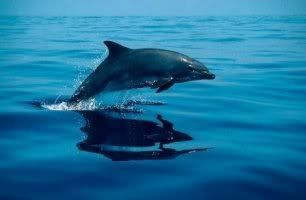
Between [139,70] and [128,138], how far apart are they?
2441mm

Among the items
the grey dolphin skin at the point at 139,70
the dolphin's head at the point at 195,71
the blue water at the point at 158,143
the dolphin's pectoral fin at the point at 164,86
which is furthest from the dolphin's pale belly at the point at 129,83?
the dolphin's head at the point at 195,71

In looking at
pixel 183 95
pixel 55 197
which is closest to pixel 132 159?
pixel 55 197

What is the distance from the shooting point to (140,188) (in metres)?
5.28

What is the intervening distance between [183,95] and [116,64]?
2.72 metres

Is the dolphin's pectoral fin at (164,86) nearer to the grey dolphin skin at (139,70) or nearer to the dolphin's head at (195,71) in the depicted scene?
the grey dolphin skin at (139,70)

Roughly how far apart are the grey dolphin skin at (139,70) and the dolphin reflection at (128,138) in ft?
2.82

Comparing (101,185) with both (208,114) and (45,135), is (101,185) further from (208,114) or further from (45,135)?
(208,114)

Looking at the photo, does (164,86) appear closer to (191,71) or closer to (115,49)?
(191,71)

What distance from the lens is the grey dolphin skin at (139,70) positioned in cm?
926

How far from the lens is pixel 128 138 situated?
718cm

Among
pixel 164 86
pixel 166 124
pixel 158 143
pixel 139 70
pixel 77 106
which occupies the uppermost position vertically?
pixel 139 70

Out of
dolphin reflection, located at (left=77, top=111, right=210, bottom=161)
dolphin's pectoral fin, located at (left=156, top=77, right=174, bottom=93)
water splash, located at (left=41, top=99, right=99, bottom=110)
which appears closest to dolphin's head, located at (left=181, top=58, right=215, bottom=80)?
dolphin's pectoral fin, located at (left=156, top=77, right=174, bottom=93)

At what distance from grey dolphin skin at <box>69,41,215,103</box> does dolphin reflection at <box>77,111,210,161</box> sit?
860 mm

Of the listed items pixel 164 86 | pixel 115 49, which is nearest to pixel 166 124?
pixel 164 86
